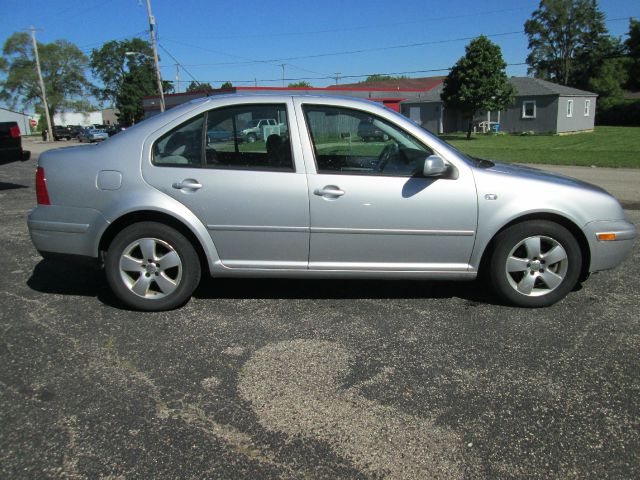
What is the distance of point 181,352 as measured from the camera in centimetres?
349

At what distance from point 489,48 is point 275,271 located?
37.1 metres

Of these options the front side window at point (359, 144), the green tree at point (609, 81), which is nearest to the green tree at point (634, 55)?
the green tree at point (609, 81)

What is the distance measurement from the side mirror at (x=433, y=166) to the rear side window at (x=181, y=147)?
1.73 m

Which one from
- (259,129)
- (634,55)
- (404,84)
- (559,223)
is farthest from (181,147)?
(634,55)

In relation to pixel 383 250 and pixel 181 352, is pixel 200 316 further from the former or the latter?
pixel 383 250

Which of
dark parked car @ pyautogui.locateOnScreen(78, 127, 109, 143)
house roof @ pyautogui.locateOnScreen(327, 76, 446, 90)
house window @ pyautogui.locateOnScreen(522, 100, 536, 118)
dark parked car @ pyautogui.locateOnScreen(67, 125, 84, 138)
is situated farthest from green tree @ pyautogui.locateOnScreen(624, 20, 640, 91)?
dark parked car @ pyautogui.locateOnScreen(67, 125, 84, 138)

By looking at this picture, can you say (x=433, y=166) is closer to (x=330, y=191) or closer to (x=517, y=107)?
(x=330, y=191)

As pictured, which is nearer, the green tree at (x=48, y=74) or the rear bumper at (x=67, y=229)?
the rear bumper at (x=67, y=229)

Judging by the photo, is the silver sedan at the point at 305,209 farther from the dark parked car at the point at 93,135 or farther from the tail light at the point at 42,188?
the dark parked car at the point at 93,135

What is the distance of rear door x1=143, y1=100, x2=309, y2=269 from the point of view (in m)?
3.99

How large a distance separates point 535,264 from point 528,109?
1597 inches

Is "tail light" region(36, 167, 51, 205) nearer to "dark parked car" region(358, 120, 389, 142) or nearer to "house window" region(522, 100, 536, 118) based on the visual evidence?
"dark parked car" region(358, 120, 389, 142)

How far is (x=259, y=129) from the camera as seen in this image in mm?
4266

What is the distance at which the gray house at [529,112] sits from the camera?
3931 centimetres
